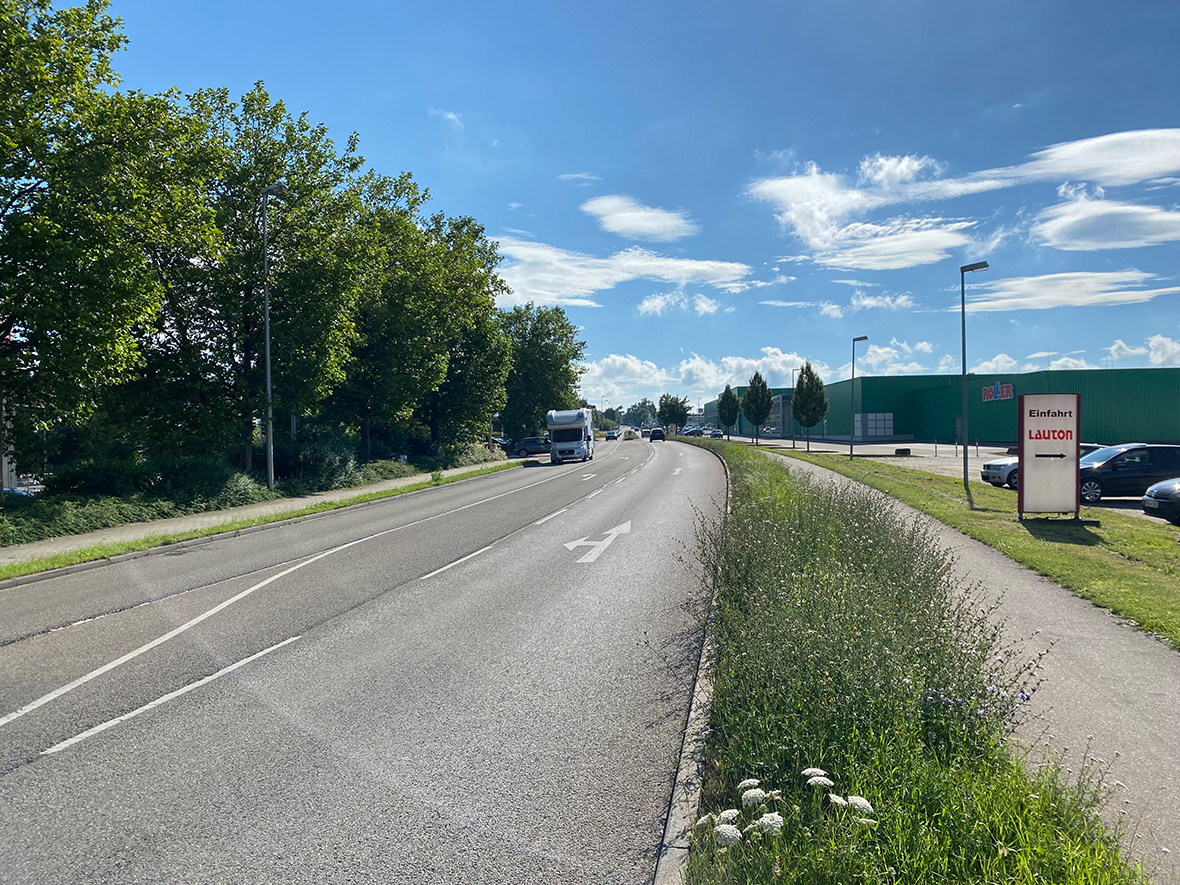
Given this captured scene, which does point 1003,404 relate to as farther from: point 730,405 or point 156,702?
point 156,702

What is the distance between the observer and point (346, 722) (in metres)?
5.19

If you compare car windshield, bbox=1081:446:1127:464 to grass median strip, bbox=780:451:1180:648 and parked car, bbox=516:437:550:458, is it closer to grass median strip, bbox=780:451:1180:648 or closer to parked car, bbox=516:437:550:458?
grass median strip, bbox=780:451:1180:648

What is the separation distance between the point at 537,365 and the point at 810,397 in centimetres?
2196

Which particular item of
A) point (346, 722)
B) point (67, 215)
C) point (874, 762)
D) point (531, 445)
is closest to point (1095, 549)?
point (874, 762)

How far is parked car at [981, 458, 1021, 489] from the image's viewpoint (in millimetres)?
24719

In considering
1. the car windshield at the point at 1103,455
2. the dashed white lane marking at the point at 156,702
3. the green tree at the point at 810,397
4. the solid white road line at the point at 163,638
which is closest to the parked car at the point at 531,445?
the green tree at the point at 810,397

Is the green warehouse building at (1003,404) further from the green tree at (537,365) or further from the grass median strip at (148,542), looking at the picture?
the grass median strip at (148,542)

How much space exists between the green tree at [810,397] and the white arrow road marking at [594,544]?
41.5m

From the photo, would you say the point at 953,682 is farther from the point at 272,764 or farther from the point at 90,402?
the point at 90,402

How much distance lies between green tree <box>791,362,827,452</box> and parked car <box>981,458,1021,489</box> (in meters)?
27.4

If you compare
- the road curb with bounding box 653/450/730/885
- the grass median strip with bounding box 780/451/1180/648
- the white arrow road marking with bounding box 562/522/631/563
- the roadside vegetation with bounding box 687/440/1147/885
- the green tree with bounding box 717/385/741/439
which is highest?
the green tree with bounding box 717/385/741/439

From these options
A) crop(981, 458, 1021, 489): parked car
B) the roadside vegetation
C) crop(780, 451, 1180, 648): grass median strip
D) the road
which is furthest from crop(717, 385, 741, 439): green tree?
the roadside vegetation

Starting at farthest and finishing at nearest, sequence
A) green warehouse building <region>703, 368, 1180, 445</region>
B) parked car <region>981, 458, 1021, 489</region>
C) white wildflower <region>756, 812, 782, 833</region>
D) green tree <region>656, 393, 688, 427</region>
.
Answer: green tree <region>656, 393, 688, 427</region> < green warehouse building <region>703, 368, 1180, 445</region> < parked car <region>981, 458, 1021, 489</region> < white wildflower <region>756, 812, 782, 833</region>

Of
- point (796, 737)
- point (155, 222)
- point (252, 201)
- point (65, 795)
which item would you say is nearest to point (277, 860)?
point (65, 795)
